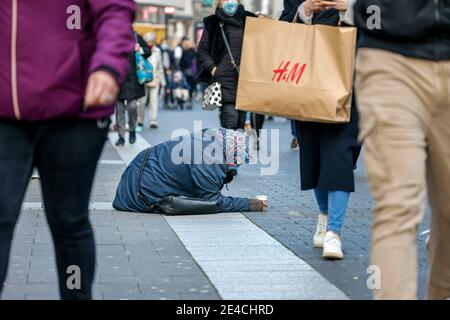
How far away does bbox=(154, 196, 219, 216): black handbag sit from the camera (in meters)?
8.16

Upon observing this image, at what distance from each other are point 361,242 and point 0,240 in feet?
11.6

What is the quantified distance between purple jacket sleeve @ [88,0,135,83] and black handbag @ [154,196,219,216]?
4180 millimetres

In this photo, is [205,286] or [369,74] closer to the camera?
[369,74]

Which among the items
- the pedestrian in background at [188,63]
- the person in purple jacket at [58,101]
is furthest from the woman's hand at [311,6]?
the pedestrian in background at [188,63]

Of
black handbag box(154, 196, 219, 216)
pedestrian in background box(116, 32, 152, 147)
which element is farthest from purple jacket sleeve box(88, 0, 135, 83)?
pedestrian in background box(116, 32, 152, 147)

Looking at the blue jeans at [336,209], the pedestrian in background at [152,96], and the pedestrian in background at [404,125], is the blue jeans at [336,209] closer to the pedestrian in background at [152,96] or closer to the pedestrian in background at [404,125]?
the pedestrian in background at [404,125]

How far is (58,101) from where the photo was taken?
3904mm

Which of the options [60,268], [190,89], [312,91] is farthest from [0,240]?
[190,89]

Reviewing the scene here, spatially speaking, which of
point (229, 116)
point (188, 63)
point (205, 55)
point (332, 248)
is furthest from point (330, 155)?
point (188, 63)

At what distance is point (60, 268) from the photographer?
412 cm

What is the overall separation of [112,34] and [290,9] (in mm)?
3122

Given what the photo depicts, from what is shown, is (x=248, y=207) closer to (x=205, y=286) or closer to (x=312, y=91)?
(x=312, y=91)

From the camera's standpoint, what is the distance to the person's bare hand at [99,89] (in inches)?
148
